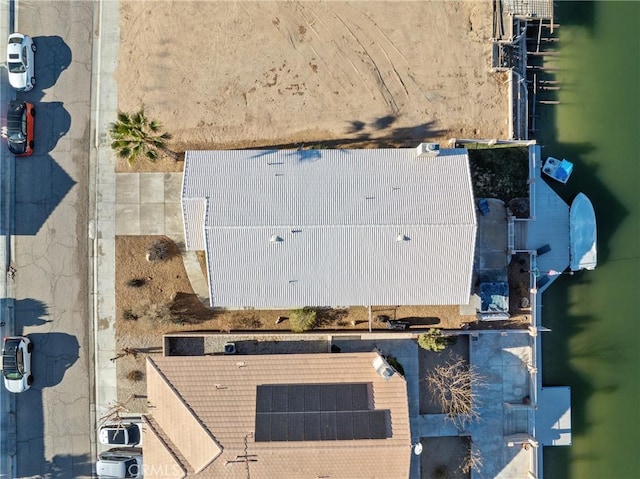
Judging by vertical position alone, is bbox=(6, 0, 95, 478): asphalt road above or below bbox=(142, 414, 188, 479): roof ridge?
above

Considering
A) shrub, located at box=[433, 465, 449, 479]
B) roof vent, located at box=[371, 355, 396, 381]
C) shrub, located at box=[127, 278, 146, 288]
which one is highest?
shrub, located at box=[127, 278, 146, 288]

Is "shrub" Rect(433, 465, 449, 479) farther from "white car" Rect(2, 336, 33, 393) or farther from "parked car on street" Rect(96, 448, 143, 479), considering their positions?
"white car" Rect(2, 336, 33, 393)

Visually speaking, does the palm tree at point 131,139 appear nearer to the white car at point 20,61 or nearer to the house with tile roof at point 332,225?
the house with tile roof at point 332,225

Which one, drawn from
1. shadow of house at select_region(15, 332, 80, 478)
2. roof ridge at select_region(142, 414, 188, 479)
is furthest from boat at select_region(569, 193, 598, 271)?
shadow of house at select_region(15, 332, 80, 478)

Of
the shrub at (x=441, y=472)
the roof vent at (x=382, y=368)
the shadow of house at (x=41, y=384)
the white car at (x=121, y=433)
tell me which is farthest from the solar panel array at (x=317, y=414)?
the shadow of house at (x=41, y=384)

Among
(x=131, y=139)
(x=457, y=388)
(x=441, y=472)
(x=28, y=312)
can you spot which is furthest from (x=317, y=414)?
(x=28, y=312)

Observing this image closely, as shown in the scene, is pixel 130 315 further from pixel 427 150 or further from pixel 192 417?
pixel 427 150

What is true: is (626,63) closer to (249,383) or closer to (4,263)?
(249,383)
